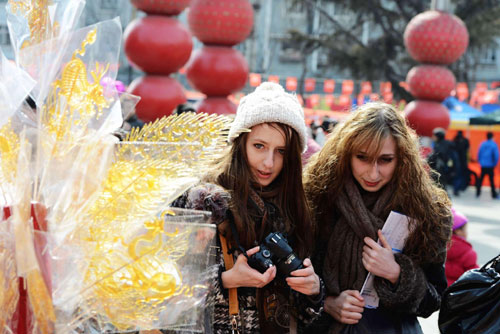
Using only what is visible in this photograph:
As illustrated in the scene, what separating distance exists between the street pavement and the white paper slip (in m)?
1.91

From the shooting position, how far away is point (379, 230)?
211cm

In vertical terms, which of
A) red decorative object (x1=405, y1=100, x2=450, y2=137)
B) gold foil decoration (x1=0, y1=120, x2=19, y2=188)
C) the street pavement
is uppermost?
gold foil decoration (x1=0, y1=120, x2=19, y2=188)

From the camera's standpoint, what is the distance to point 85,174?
1.14 m

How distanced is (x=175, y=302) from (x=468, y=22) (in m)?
17.0

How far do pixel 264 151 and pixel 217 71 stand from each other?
4685mm

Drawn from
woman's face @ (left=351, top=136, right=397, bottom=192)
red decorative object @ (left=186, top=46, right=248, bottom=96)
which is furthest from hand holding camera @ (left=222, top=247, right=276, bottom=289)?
red decorative object @ (left=186, top=46, right=248, bottom=96)

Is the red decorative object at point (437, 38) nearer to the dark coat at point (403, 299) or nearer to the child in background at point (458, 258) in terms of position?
the child in background at point (458, 258)

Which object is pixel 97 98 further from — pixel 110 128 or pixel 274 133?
pixel 274 133

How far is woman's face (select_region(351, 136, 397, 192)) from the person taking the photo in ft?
7.01

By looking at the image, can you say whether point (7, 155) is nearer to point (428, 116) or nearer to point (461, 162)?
point (428, 116)

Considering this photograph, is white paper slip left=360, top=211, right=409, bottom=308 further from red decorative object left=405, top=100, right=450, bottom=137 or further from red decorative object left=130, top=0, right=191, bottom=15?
red decorative object left=405, top=100, right=450, bottom=137

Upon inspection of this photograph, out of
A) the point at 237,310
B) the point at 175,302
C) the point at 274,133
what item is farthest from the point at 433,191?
the point at 175,302

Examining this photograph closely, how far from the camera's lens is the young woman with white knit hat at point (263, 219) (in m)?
1.80

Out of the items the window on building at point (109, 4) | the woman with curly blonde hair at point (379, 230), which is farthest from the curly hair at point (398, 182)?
the window on building at point (109, 4)
